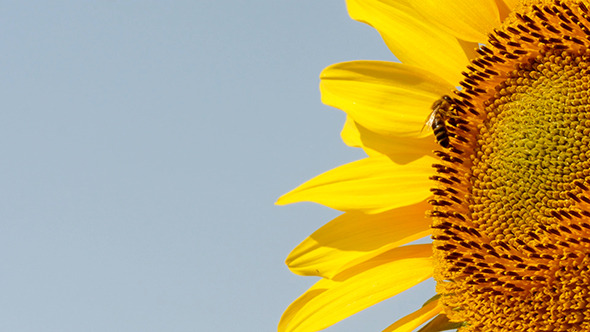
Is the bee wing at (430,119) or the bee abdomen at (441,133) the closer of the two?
the bee abdomen at (441,133)

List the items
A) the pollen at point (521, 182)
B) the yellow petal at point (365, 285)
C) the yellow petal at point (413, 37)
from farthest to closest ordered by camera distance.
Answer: the yellow petal at point (365, 285)
the yellow petal at point (413, 37)
the pollen at point (521, 182)

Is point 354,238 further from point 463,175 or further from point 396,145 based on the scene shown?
point 463,175

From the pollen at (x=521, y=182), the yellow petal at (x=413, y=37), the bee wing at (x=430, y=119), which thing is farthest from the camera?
the yellow petal at (x=413, y=37)

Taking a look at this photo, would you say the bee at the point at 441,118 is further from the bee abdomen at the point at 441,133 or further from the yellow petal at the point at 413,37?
the yellow petal at the point at 413,37

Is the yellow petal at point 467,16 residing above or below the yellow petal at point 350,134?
above

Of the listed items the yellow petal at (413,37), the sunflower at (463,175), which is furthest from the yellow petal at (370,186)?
the yellow petal at (413,37)

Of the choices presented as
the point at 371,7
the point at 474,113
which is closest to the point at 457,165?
the point at 474,113

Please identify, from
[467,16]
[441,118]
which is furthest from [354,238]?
[467,16]
